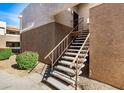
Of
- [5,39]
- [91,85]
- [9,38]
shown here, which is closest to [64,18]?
[91,85]

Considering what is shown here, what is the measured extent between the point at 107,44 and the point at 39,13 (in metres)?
6.64

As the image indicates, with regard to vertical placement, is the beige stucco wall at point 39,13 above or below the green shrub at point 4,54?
above

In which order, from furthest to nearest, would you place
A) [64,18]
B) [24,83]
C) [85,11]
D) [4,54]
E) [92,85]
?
[4,54]
[85,11]
[64,18]
[24,83]
[92,85]

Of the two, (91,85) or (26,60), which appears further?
(26,60)

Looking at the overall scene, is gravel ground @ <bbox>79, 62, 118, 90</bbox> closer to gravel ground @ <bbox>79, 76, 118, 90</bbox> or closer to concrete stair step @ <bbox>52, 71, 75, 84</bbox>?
gravel ground @ <bbox>79, 76, 118, 90</bbox>

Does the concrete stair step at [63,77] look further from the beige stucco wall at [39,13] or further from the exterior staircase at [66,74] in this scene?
the beige stucco wall at [39,13]

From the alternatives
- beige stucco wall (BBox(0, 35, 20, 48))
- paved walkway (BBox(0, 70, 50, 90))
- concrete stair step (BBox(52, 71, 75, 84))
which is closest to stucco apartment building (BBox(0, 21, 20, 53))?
beige stucco wall (BBox(0, 35, 20, 48))

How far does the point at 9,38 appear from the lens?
89.7ft

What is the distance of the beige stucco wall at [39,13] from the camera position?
28.0 ft

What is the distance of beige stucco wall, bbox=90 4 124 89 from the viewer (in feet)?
17.9

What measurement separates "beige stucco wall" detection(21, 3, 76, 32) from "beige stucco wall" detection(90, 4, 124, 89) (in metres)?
1.84

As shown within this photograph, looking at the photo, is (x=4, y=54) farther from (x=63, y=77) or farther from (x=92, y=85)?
(x=92, y=85)

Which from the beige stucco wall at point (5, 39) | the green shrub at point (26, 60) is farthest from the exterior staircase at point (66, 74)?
the beige stucco wall at point (5, 39)

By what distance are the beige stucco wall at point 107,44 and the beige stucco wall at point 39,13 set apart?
6.03ft
